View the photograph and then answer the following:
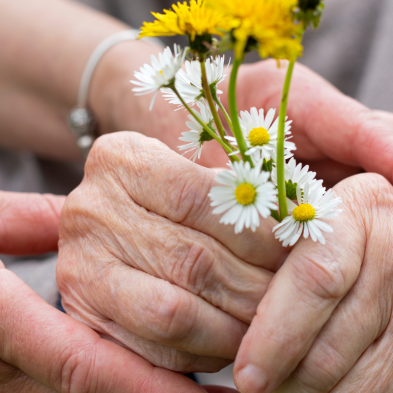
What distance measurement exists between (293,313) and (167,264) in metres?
0.19

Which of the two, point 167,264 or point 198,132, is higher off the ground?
point 198,132

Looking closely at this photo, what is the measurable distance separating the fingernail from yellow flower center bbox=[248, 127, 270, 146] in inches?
10.9

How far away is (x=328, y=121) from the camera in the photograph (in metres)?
0.80

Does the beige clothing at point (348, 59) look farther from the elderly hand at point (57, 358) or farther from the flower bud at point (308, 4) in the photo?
the flower bud at point (308, 4)

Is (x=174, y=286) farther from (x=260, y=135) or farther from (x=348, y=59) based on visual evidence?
(x=348, y=59)

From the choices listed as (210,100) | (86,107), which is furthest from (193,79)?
(86,107)

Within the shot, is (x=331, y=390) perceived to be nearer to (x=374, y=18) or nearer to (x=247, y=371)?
(x=247, y=371)

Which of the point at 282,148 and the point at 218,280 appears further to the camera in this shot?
the point at 218,280

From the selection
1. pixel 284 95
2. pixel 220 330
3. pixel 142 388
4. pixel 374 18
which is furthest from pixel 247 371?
pixel 374 18

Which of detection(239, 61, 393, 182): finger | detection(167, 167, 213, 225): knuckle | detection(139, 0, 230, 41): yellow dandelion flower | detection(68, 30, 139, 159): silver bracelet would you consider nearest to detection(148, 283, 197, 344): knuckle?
detection(167, 167, 213, 225): knuckle

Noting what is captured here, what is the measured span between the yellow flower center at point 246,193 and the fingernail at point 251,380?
0.23m

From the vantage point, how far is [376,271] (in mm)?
538

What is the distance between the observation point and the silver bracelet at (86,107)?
1.15 m

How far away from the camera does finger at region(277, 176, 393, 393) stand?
503mm
